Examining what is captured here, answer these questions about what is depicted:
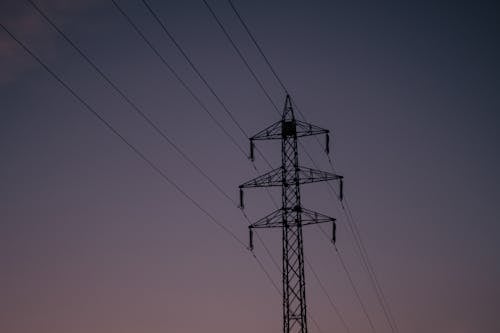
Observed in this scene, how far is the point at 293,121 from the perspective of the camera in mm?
36750

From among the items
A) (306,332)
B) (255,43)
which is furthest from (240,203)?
(255,43)

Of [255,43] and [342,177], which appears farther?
[342,177]

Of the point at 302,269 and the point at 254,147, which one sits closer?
the point at 302,269

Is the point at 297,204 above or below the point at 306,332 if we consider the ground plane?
above

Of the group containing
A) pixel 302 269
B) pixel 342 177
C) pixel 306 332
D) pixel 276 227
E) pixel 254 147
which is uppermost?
pixel 254 147

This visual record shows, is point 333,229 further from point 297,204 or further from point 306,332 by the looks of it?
point 306,332

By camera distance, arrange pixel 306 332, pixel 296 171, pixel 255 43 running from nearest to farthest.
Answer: pixel 255 43 → pixel 306 332 → pixel 296 171

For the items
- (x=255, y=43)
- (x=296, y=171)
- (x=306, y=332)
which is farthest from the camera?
(x=296, y=171)

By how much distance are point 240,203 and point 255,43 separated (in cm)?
1090

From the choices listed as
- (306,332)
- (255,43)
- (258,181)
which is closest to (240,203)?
(258,181)

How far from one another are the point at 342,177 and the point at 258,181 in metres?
4.28

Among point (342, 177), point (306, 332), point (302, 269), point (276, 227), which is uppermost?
point (342, 177)

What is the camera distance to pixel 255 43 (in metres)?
28.4

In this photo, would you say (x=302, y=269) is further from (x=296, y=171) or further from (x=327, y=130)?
(x=327, y=130)
